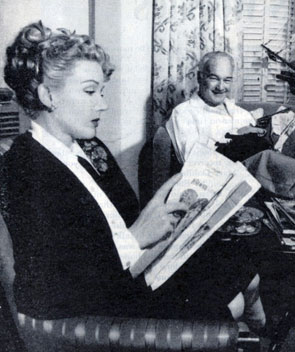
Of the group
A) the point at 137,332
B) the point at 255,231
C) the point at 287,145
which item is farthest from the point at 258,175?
the point at 137,332

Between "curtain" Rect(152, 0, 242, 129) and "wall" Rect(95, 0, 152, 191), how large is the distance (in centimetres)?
9

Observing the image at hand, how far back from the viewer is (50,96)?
1.12 metres

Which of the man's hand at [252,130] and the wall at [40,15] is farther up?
the wall at [40,15]

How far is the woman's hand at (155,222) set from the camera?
3.54 ft

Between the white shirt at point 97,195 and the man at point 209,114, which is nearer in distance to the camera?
the white shirt at point 97,195

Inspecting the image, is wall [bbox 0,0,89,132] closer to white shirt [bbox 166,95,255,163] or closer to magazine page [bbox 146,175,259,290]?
white shirt [bbox 166,95,255,163]

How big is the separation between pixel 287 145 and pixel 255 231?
128 centimetres

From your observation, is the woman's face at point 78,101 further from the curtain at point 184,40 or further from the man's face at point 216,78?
the curtain at point 184,40

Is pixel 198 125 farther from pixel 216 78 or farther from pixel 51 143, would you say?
pixel 51 143

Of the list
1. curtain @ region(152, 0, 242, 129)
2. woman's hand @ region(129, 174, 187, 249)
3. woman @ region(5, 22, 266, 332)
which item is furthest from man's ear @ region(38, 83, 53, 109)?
curtain @ region(152, 0, 242, 129)

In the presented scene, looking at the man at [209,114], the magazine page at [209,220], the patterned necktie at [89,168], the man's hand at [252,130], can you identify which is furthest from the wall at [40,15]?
the magazine page at [209,220]

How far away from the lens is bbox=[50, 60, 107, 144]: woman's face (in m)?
1.12

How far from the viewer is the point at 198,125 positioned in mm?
2580

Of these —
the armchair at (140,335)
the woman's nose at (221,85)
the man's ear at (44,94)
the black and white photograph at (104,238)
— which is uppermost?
the man's ear at (44,94)
